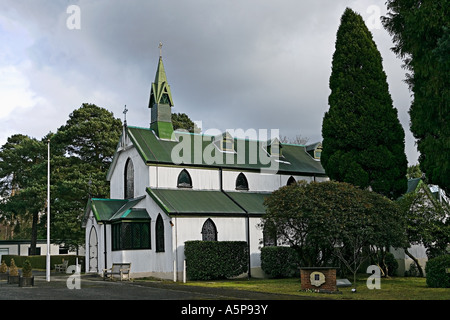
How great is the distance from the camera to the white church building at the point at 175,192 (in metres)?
31.6

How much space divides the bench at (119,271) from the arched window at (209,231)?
16.6ft

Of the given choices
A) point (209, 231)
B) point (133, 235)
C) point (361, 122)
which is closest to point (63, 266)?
point (133, 235)

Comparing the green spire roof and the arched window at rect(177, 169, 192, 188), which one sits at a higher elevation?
the green spire roof

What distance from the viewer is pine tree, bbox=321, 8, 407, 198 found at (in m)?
32.1

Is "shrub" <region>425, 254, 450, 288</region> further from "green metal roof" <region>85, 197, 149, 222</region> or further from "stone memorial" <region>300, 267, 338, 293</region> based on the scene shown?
"green metal roof" <region>85, 197, 149, 222</region>

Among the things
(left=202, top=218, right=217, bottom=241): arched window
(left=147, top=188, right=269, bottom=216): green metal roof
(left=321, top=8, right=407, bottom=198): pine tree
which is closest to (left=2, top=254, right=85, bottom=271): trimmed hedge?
(left=147, top=188, right=269, bottom=216): green metal roof

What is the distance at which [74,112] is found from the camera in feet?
177

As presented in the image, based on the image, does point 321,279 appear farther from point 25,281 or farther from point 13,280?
point 13,280

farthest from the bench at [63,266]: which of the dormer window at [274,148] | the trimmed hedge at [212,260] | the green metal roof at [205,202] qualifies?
the dormer window at [274,148]

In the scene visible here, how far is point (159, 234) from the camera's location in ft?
104

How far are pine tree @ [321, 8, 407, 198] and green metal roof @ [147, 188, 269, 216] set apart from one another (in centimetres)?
608
